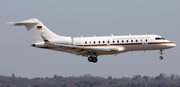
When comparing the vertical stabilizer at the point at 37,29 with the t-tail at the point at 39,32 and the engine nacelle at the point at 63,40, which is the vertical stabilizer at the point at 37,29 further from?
the engine nacelle at the point at 63,40

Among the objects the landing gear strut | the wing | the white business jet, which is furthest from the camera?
the landing gear strut

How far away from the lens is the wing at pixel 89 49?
247 feet

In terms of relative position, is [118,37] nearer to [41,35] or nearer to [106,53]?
[106,53]

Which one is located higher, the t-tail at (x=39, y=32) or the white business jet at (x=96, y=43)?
the t-tail at (x=39, y=32)

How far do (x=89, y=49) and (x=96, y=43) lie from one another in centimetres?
124

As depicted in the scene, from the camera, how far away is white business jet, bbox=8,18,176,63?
245 feet

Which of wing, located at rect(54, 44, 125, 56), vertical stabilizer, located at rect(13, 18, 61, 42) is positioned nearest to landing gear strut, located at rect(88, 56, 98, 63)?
wing, located at rect(54, 44, 125, 56)

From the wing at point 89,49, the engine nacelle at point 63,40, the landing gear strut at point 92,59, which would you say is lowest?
the landing gear strut at point 92,59

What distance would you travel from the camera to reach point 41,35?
78938mm

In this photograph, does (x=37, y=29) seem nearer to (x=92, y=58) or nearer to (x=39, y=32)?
(x=39, y=32)

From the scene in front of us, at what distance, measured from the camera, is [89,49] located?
76438mm

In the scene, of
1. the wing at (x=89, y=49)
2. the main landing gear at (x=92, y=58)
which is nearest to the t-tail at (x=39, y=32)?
the wing at (x=89, y=49)

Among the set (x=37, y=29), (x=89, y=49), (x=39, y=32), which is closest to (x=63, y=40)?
(x=89, y=49)

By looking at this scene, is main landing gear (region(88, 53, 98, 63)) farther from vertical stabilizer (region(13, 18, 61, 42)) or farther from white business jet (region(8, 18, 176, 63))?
vertical stabilizer (region(13, 18, 61, 42))
